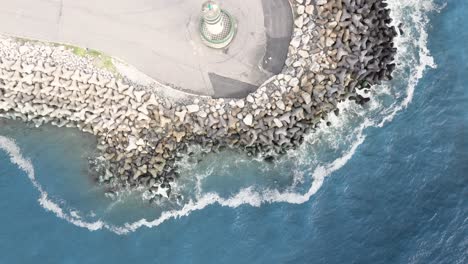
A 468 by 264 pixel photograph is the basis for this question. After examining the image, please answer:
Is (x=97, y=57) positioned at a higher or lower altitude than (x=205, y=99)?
higher

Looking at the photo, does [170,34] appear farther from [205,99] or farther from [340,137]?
[340,137]

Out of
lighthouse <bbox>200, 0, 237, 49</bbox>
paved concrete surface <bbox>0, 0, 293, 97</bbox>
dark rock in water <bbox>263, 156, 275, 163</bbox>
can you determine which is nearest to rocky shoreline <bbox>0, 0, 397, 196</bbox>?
dark rock in water <bbox>263, 156, 275, 163</bbox>

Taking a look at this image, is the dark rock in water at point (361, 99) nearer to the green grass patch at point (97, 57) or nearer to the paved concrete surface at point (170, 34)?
the paved concrete surface at point (170, 34)

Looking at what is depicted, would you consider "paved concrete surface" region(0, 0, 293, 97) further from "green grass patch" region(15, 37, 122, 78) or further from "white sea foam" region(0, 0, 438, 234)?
"white sea foam" region(0, 0, 438, 234)

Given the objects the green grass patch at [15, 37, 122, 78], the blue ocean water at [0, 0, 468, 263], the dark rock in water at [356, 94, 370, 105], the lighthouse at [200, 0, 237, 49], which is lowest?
the blue ocean water at [0, 0, 468, 263]

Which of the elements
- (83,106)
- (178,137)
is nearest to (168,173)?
(178,137)

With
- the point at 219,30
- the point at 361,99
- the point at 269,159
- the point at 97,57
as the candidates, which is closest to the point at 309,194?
the point at 269,159
